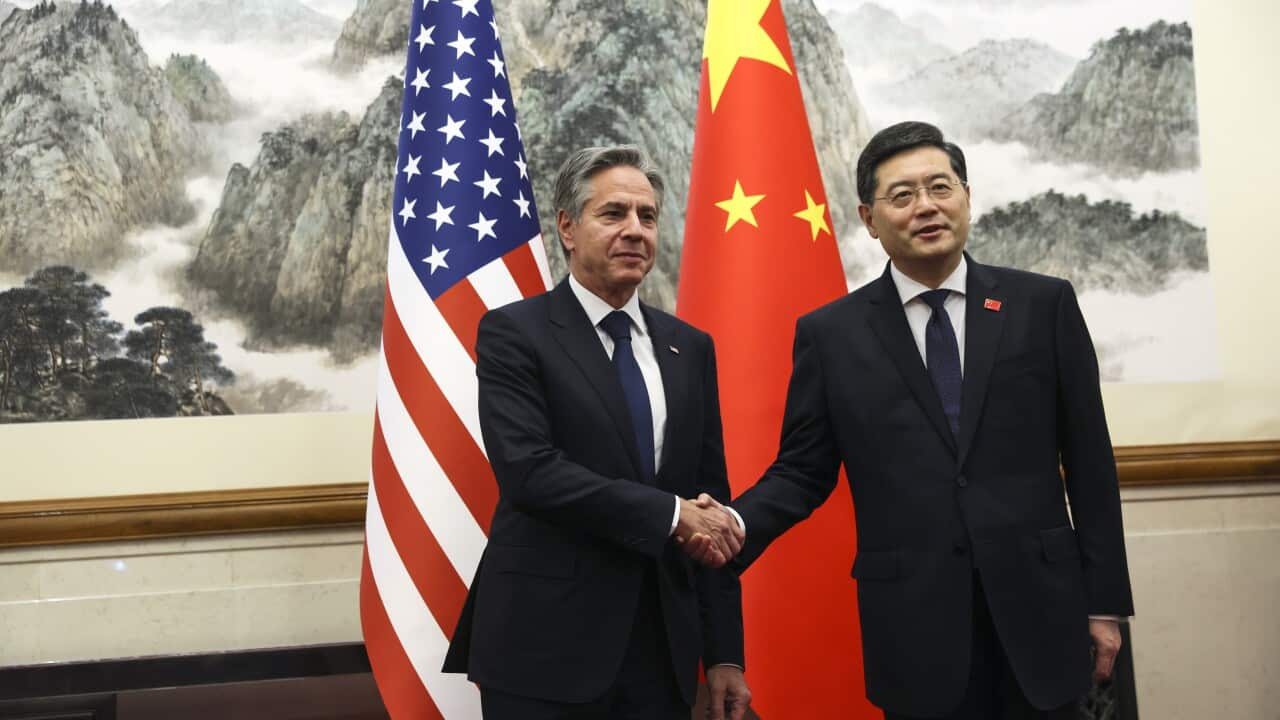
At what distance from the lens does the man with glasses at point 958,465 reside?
172 centimetres

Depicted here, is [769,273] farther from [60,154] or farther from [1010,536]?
[60,154]

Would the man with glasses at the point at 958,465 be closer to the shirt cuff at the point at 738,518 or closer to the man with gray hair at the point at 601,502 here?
the shirt cuff at the point at 738,518

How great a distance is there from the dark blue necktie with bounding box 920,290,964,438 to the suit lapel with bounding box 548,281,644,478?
0.56 metres

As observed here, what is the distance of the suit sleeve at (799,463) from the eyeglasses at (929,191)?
11.5 inches

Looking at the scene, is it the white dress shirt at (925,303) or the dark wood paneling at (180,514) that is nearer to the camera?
the white dress shirt at (925,303)

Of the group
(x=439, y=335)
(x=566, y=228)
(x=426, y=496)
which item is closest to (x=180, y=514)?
(x=426, y=496)

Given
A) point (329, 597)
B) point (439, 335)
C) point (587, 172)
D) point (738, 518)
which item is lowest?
point (329, 597)

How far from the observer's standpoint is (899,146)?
1.96 metres

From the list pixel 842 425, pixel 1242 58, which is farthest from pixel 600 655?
pixel 1242 58

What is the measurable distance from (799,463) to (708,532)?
0.32 m

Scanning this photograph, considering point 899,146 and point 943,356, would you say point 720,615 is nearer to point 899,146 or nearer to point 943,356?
point 943,356

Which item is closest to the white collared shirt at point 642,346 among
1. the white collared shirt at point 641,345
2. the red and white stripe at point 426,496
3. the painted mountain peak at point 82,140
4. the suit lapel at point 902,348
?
the white collared shirt at point 641,345

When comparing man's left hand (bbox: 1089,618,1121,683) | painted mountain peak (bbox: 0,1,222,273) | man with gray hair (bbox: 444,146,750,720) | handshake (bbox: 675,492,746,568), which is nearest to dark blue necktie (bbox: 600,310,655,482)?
man with gray hair (bbox: 444,146,750,720)

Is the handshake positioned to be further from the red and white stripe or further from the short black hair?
the red and white stripe
